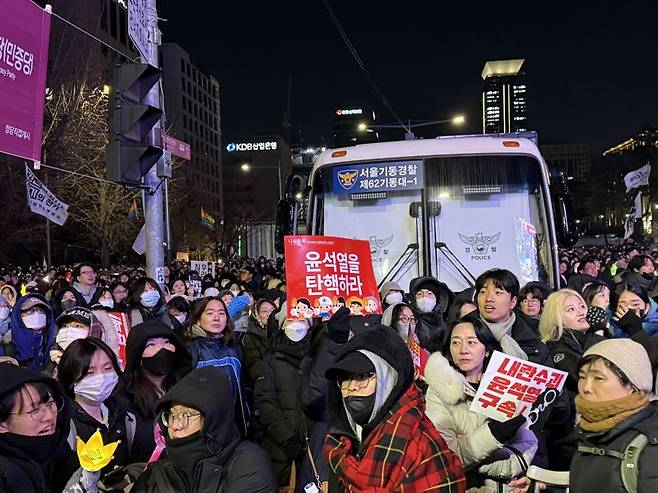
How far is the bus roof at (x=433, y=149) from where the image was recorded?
7965 millimetres

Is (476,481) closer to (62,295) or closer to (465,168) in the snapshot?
(465,168)

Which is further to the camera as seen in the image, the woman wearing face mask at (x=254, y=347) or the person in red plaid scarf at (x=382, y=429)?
the woman wearing face mask at (x=254, y=347)

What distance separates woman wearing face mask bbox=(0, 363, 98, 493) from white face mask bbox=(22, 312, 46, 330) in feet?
13.3

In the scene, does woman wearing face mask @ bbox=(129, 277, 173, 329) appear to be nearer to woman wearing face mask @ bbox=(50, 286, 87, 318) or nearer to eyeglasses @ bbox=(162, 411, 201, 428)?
woman wearing face mask @ bbox=(50, 286, 87, 318)

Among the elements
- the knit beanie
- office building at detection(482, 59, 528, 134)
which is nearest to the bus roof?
the knit beanie

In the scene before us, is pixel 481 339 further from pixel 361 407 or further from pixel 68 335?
pixel 68 335

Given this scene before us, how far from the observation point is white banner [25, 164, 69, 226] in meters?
12.4

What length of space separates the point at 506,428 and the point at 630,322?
352cm

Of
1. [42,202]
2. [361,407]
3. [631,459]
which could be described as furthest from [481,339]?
[42,202]

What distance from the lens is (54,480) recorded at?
3.00 meters

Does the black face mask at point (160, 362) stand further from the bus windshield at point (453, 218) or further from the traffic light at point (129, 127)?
the bus windshield at point (453, 218)

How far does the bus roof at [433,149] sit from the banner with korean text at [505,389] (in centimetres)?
493

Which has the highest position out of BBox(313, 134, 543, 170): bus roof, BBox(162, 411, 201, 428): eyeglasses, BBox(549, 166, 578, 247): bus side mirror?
BBox(313, 134, 543, 170): bus roof

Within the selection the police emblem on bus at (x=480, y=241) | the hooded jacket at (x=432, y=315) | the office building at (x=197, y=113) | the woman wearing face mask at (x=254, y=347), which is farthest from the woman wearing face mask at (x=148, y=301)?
the office building at (x=197, y=113)
